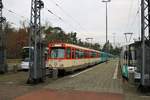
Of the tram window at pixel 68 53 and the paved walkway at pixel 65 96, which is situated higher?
the tram window at pixel 68 53

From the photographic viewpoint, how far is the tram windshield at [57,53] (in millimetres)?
29389

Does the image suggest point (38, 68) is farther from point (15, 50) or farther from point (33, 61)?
point (15, 50)

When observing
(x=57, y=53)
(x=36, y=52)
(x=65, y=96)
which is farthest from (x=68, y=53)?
(x=65, y=96)

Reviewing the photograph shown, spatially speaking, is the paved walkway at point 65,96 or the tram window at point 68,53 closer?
the paved walkway at point 65,96

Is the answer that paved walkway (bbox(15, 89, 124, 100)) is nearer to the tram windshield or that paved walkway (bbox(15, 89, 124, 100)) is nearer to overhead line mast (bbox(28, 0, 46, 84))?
overhead line mast (bbox(28, 0, 46, 84))

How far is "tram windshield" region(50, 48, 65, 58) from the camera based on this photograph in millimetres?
29389

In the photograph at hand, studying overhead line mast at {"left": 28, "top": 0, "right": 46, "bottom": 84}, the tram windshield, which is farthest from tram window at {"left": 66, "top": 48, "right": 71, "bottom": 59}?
overhead line mast at {"left": 28, "top": 0, "right": 46, "bottom": 84}

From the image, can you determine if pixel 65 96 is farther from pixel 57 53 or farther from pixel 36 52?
pixel 57 53

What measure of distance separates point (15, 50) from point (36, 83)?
6463 centimetres

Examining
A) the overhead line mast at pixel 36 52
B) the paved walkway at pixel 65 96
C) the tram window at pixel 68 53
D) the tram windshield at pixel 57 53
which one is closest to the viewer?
the paved walkway at pixel 65 96

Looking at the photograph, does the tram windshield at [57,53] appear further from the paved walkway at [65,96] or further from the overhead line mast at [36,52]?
the paved walkway at [65,96]

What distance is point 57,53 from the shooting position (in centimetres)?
2955

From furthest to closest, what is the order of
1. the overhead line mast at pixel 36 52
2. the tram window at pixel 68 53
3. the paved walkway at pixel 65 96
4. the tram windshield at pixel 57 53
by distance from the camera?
the tram window at pixel 68 53 < the tram windshield at pixel 57 53 < the overhead line mast at pixel 36 52 < the paved walkway at pixel 65 96

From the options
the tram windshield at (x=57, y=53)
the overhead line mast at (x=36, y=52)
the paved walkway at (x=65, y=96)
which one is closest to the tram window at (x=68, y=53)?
the tram windshield at (x=57, y=53)
